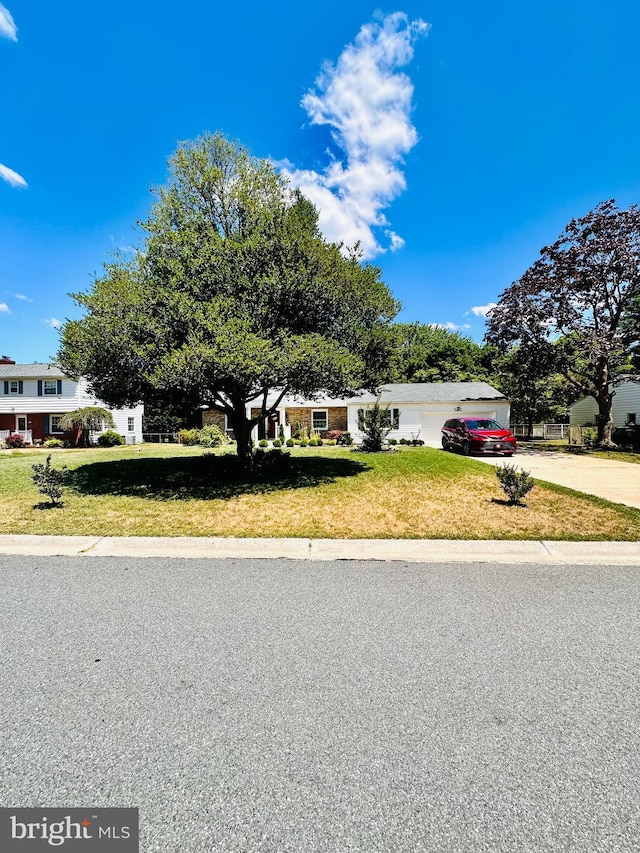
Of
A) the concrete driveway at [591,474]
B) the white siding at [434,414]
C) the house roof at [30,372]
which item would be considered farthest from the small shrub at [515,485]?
the house roof at [30,372]

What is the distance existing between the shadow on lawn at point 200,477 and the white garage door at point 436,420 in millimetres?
Answer: 13492

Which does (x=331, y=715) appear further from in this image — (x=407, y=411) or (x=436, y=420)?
(x=436, y=420)

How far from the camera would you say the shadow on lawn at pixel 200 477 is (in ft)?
33.3

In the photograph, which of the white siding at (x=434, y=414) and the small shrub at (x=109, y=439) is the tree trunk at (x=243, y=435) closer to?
the white siding at (x=434, y=414)

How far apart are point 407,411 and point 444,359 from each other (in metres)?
20.4

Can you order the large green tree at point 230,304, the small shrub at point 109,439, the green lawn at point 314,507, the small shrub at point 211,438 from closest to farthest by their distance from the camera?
the green lawn at point 314,507, the large green tree at point 230,304, the small shrub at point 211,438, the small shrub at point 109,439

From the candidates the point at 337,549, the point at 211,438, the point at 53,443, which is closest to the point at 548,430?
the point at 211,438

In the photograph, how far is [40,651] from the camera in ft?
11.1

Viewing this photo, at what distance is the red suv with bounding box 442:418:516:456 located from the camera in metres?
19.3

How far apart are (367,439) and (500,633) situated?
1409 cm

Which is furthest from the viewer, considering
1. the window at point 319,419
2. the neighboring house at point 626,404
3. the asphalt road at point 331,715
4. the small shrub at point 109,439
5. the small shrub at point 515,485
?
the window at point 319,419

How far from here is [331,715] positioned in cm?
265

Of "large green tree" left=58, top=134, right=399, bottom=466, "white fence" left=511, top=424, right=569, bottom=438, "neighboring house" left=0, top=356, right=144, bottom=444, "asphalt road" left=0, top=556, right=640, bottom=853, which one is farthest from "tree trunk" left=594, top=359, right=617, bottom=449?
"neighboring house" left=0, top=356, right=144, bottom=444

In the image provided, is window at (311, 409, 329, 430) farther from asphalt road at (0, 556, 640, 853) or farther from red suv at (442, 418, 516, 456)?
asphalt road at (0, 556, 640, 853)
